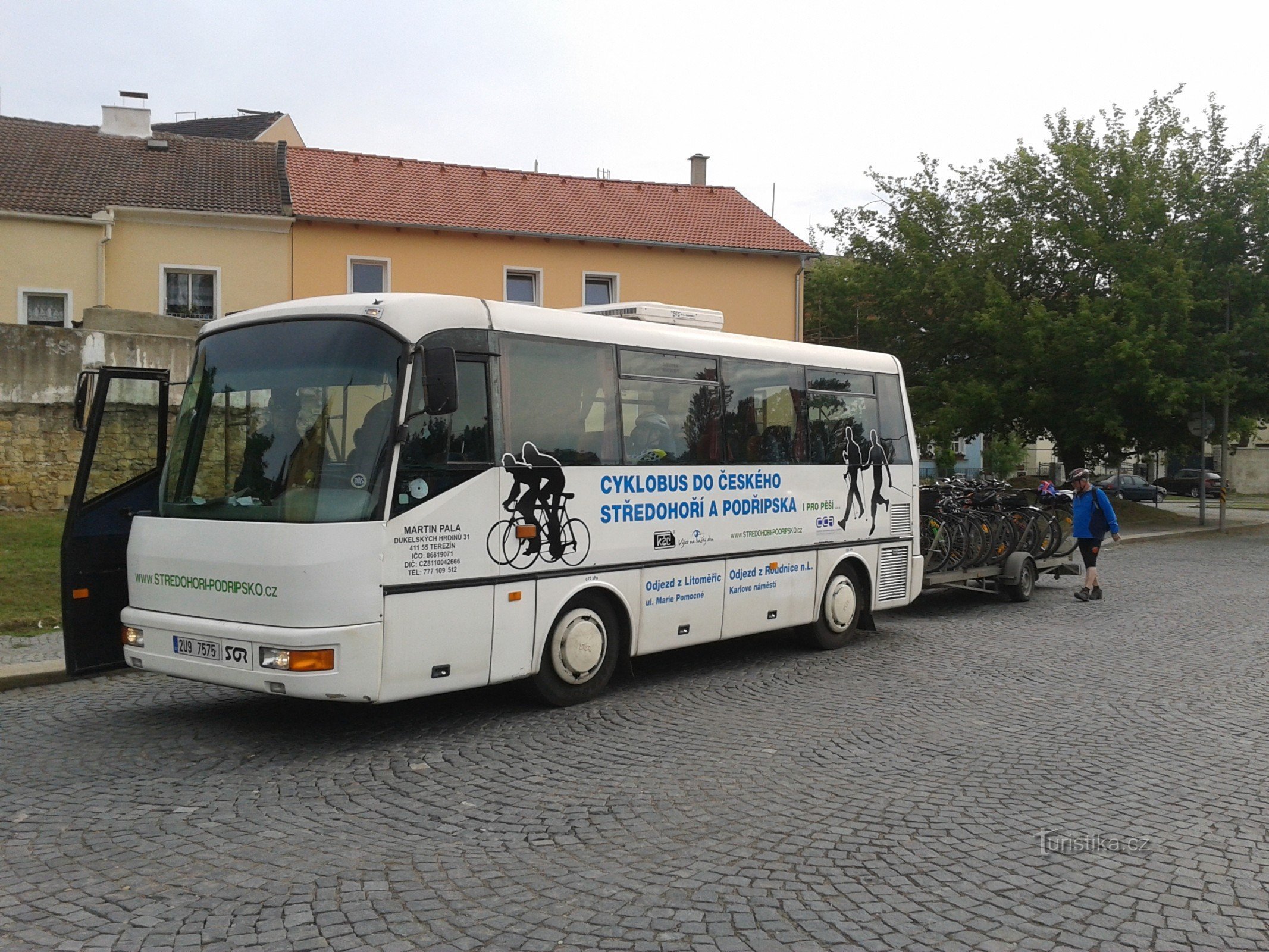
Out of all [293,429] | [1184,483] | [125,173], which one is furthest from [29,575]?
[1184,483]

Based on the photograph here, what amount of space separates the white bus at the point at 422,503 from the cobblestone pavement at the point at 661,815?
1.90 ft

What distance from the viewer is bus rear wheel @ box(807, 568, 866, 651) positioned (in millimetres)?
10906

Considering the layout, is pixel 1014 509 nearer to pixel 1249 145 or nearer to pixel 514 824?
pixel 514 824

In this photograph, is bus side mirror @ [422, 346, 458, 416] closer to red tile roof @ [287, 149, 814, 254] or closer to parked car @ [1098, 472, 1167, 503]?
red tile roof @ [287, 149, 814, 254]

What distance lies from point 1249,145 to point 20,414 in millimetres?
28992

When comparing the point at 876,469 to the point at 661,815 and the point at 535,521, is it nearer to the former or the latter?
the point at 535,521

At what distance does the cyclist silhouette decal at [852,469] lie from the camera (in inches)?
438

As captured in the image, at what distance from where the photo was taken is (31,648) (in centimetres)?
1021

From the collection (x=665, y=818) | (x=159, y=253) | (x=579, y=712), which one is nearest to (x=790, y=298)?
(x=159, y=253)

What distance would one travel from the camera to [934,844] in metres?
5.30

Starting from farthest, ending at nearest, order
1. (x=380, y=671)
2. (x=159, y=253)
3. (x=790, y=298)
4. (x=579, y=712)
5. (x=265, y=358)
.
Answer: (x=790, y=298), (x=159, y=253), (x=579, y=712), (x=265, y=358), (x=380, y=671)

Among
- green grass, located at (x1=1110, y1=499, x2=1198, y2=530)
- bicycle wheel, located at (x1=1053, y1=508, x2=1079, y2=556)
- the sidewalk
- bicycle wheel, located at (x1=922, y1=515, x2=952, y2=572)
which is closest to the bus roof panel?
the sidewalk

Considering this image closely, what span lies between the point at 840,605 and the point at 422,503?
5197 millimetres

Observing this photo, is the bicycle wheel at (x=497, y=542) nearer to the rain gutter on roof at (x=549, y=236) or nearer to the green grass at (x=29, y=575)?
the green grass at (x=29, y=575)
